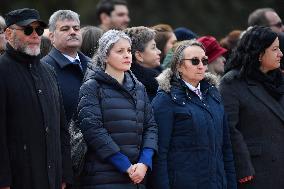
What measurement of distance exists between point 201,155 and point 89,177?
1042 millimetres

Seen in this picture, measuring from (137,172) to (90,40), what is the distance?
1995 mm

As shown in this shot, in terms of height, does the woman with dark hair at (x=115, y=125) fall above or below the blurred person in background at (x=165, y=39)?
below

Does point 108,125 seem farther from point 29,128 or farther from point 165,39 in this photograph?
point 165,39

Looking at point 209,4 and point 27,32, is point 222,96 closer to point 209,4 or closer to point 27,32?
point 27,32

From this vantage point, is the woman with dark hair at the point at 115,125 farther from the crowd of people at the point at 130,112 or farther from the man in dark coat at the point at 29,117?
the man in dark coat at the point at 29,117

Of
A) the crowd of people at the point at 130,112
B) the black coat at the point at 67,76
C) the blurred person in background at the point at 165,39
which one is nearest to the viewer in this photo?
the crowd of people at the point at 130,112

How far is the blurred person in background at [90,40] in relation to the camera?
8703 mm

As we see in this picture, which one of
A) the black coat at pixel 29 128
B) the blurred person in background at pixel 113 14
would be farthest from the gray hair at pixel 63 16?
the blurred person in background at pixel 113 14

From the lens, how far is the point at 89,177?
7238 millimetres

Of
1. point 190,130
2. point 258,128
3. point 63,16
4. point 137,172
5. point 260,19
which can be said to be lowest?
point 137,172

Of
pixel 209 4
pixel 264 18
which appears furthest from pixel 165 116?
pixel 209 4

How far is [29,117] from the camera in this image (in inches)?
272

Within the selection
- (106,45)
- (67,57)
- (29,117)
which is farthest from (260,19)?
(29,117)

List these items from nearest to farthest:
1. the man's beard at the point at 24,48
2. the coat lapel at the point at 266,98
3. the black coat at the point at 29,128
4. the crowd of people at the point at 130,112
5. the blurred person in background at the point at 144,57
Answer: the black coat at the point at 29,128 → the crowd of people at the point at 130,112 → the man's beard at the point at 24,48 → the blurred person in background at the point at 144,57 → the coat lapel at the point at 266,98
